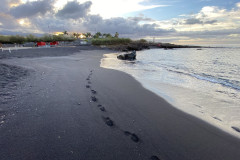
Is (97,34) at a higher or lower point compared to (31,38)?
higher

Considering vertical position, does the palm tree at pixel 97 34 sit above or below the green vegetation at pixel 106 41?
above

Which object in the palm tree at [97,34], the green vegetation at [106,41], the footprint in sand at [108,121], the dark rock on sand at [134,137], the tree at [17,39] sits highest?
the palm tree at [97,34]

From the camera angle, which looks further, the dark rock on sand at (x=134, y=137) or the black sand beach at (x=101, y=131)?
the dark rock on sand at (x=134, y=137)

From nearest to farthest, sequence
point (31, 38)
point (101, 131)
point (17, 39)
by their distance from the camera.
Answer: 1. point (101, 131)
2. point (17, 39)
3. point (31, 38)

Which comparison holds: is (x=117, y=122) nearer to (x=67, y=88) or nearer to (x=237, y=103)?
(x=67, y=88)

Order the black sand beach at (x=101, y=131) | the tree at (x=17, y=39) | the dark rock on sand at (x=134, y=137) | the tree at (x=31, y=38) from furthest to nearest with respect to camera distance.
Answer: the tree at (x=31, y=38) → the tree at (x=17, y=39) → the dark rock on sand at (x=134, y=137) → the black sand beach at (x=101, y=131)

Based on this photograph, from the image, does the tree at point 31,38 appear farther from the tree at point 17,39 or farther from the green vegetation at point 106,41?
the green vegetation at point 106,41

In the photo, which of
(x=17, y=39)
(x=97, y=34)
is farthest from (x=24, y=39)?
(x=97, y=34)

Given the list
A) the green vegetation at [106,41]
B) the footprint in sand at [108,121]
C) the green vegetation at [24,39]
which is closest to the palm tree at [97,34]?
the green vegetation at [106,41]

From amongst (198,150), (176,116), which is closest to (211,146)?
(198,150)

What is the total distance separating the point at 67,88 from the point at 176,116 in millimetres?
4449

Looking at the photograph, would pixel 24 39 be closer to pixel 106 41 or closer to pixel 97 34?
pixel 106 41

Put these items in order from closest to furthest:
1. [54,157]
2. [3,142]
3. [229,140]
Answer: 1. [54,157]
2. [3,142]
3. [229,140]

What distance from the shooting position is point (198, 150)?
2.72m
